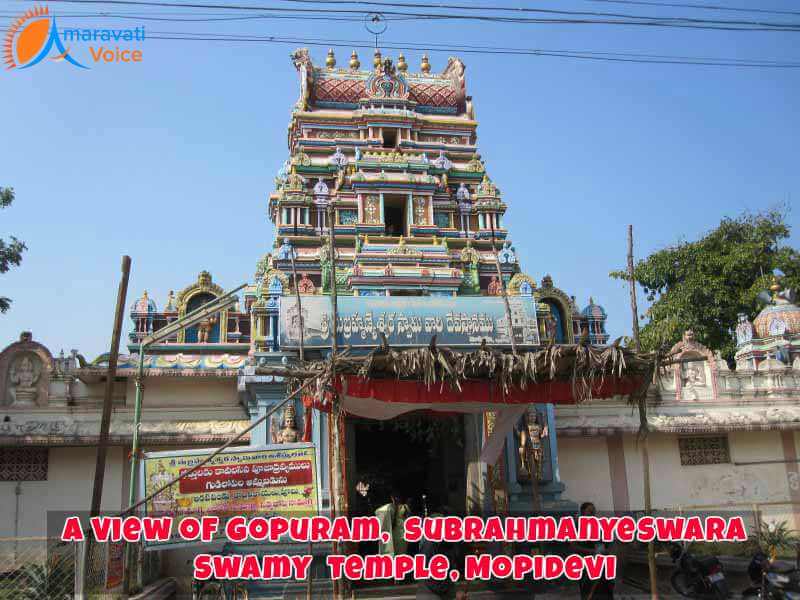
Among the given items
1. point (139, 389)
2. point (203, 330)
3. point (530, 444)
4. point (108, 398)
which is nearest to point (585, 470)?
point (530, 444)

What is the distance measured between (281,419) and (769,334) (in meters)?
15.2

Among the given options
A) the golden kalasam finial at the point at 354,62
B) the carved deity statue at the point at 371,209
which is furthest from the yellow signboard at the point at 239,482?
the golden kalasam finial at the point at 354,62

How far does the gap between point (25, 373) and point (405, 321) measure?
28.8ft

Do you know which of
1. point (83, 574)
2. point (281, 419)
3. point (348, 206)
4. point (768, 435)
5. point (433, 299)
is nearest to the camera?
point (83, 574)

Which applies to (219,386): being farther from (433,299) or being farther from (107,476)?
(433,299)

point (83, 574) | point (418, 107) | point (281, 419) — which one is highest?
point (418, 107)

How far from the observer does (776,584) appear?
31.6ft

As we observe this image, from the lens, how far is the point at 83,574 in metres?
8.41

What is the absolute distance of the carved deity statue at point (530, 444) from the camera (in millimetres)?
14367

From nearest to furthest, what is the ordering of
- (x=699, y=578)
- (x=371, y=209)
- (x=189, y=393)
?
(x=699, y=578) → (x=189, y=393) → (x=371, y=209)

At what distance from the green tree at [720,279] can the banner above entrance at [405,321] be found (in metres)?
13.5

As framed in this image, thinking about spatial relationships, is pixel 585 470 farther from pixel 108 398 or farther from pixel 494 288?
pixel 108 398

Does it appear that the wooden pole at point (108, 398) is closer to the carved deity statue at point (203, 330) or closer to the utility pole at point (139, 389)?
the utility pole at point (139, 389)

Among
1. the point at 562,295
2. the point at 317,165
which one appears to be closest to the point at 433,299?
the point at 317,165
